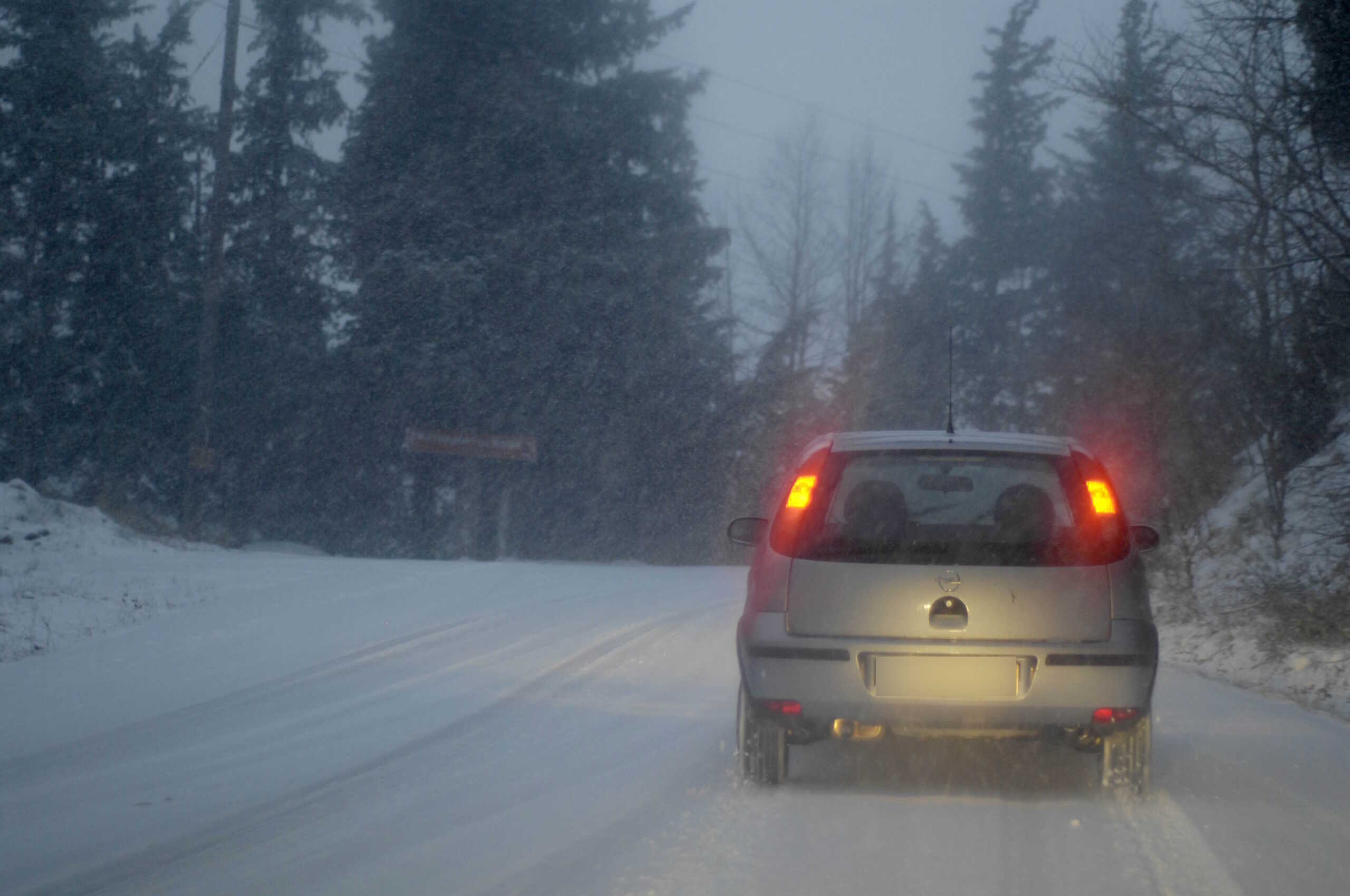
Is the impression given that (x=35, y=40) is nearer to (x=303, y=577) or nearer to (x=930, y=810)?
(x=303, y=577)

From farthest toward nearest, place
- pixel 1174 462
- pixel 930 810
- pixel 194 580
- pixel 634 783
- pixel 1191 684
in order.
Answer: pixel 1174 462 < pixel 194 580 < pixel 1191 684 < pixel 634 783 < pixel 930 810

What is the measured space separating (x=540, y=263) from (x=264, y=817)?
25385 millimetres

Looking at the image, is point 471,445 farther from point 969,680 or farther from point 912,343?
point 969,680

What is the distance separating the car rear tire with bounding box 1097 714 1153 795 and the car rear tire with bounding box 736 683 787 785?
1.49 metres

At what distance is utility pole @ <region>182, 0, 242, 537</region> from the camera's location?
25719mm

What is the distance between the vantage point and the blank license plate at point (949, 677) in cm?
565

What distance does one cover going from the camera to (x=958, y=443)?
242 inches

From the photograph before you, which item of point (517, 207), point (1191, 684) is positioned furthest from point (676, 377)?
point (1191, 684)

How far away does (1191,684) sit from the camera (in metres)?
10.2

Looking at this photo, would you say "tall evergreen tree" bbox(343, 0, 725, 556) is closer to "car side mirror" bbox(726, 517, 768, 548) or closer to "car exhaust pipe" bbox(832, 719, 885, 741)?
"car side mirror" bbox(726, 517, 768, 548)

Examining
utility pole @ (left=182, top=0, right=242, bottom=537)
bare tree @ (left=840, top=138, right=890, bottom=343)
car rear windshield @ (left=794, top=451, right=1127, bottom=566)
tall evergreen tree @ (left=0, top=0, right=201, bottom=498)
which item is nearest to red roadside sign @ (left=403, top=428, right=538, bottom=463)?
utility pole @ (left=182, top=0, right=242, bottom=537)

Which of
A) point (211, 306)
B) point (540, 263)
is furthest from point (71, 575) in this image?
point (540, 263)

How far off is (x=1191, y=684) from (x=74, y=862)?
8.18 meters

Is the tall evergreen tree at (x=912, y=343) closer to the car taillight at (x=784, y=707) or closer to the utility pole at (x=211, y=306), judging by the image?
the utility pole at (x=211, y=306)
